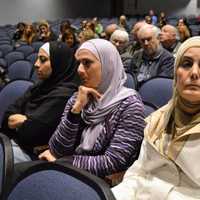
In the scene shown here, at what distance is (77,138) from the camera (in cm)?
229

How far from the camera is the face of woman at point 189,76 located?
1592 mm

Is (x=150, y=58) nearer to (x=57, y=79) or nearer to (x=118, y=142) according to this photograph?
(x=57, y=79)

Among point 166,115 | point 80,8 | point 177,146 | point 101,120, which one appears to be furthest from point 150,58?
point 80,8

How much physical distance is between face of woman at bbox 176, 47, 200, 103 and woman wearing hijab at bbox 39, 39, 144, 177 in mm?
477

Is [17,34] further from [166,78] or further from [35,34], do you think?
[166,78]

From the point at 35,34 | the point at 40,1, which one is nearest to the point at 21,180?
the point at 35,34

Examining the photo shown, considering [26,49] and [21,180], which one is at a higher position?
[21,180]

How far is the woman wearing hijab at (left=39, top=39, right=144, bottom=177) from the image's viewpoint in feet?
6.76

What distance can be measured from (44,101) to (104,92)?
0.63 meters

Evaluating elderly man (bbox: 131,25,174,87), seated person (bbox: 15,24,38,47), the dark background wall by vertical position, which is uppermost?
elderly man (bbox: 131,25,174,87)

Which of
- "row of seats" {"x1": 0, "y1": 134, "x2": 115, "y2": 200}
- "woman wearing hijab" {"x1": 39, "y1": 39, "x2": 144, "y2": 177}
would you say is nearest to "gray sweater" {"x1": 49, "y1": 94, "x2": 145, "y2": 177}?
"woman wearing hijab" {"x1": 39, "y1": 39, "x2": 144, "y2": 177}

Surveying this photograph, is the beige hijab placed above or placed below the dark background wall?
above

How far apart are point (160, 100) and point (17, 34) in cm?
713

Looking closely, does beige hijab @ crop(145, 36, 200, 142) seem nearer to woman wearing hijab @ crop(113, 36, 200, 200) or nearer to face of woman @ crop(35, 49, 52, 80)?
woman wearing hijab @ crop(113, 36, 200, 200)
